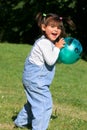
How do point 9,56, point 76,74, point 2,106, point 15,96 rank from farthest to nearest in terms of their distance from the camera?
1. point 9,56
2. point 76,74
3. point 15,96
4. point 2,106

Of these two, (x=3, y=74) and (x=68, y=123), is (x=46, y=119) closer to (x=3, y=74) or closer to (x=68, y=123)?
(x=68, y=123)

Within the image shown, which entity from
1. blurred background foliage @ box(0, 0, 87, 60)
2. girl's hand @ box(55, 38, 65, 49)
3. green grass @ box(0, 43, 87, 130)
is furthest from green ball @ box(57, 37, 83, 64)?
blurred background foliage @ box(0, 0, 87, 60)

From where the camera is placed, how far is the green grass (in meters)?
7.53

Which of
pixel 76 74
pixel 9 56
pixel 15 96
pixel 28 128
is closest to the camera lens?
pixel 28 128

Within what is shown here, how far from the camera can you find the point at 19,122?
7031 mm

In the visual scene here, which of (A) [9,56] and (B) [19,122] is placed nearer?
(B) [19,122]

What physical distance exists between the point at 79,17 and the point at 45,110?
21976 mm

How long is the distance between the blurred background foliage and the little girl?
1826 centimetres

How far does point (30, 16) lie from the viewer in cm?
3166

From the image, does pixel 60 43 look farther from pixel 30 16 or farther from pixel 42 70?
pixel 30 16

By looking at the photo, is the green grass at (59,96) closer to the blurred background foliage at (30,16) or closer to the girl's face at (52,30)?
the girl's face at (52,30)

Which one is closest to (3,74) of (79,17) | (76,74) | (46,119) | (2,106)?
(76,74)

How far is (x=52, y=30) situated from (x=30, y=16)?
25382 millimetres

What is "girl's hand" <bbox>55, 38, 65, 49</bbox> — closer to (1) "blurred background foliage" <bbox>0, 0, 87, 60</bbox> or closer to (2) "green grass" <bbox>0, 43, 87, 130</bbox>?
(2) "green grass" <bbox>0, 43, 87, 130</bbox>
